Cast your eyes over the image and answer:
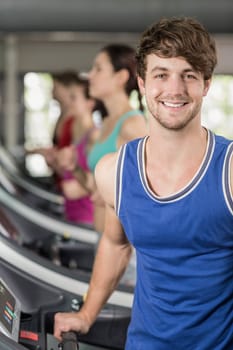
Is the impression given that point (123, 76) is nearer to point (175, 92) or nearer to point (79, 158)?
point (79, 158)

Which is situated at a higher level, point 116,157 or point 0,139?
point 116,157

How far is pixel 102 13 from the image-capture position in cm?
520

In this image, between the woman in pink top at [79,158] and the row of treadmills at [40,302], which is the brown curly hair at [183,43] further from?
the woman in pink top at [79,158]

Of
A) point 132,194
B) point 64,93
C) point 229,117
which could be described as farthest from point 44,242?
point 229,117

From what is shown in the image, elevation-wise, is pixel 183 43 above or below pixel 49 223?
above

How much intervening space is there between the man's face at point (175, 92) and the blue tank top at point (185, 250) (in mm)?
107

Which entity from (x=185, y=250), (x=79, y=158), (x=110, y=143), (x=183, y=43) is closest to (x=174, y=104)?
(x=183, y=43)

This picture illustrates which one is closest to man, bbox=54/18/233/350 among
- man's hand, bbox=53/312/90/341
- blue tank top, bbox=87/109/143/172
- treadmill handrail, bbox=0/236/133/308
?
man's hand, bbox=53/312/90/341

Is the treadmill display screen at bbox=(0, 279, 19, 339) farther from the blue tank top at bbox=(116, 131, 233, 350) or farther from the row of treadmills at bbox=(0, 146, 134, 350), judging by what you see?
the blue tank top at bbox=(116, 131, 233, 350)

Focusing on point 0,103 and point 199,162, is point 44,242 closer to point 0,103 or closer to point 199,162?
point 199,162

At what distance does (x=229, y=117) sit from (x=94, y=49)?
1.63m

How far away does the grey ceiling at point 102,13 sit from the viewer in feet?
16.8

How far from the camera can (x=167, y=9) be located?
201 inches

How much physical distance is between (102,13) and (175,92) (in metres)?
3.45
